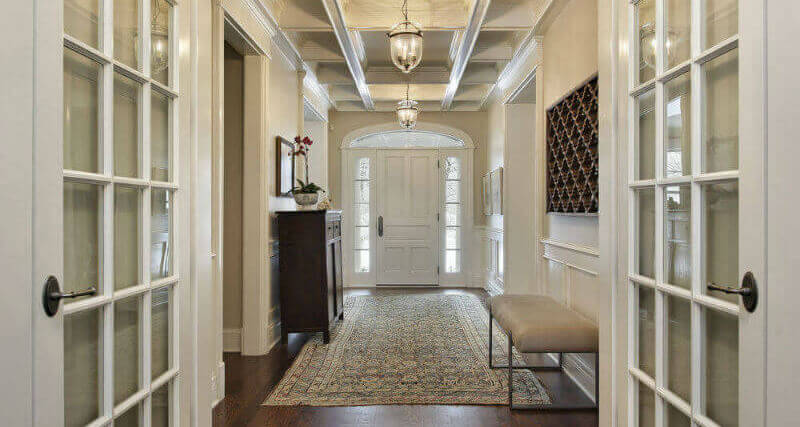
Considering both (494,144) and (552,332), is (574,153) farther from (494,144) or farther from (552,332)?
(494,144)

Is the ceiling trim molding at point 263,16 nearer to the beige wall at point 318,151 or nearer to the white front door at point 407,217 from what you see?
the beige wall at point 318,151

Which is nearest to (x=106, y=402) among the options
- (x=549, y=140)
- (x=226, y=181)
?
(x=226, y=181)

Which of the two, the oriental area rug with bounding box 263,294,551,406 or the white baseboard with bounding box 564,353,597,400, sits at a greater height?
the white baseboard with bounding box 564,353,597,400

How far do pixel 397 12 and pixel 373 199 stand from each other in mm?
3763

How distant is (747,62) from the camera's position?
3.72 feet

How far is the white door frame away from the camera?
7.72 metres

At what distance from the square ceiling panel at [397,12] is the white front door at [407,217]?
3.46m

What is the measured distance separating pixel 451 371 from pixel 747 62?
9.70 feet

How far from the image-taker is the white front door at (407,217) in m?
7.79

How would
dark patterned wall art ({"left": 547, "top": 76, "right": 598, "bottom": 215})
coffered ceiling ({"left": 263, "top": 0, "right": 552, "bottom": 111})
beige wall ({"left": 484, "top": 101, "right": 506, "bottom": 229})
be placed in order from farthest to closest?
beige wall ({"left": 484, "top": 101, "right": 506, "bottom": 229}) → coffered ceiling ({"left": 263, "top": 0, "right": 552, "bottom": 111}) → dark patterned wall art ({"left": 547, "top": 76, "right": 598, "bottom": 215})

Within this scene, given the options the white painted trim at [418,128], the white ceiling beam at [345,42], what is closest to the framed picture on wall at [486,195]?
the white painted trim at [418,128]

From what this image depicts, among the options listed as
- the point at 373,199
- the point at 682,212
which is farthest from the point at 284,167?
the point at 682,212

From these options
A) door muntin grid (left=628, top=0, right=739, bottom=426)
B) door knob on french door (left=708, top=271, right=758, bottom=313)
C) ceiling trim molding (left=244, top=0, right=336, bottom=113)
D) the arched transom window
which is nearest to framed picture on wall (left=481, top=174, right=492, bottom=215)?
the arched transom window

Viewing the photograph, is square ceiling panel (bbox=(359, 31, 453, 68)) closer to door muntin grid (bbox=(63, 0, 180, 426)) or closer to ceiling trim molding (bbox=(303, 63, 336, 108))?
ceiling trim molding (bbox=(303, 63, 336, 108))
